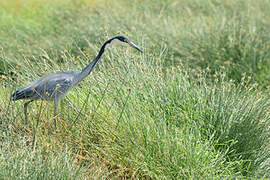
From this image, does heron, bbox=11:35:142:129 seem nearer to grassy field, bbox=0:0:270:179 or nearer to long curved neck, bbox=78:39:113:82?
long curved neck, bbox=78:39:113:82

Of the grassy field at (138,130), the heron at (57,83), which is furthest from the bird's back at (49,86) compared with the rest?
the grassy field at (138,130)

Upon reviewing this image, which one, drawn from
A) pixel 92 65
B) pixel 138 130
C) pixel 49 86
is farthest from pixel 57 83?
pixel 138 130

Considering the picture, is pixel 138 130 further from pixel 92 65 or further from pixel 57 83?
pixel 57 83

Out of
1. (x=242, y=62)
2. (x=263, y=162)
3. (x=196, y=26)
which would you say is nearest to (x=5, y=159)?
(x=263, y=162)

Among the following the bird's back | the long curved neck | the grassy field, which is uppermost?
the long curved neck

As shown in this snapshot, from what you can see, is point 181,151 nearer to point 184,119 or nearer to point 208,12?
point 184,119

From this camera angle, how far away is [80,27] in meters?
7.75

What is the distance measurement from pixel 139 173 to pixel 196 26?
4.22m

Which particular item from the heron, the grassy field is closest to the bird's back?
the heron

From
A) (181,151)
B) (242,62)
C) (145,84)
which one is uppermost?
(145,84)

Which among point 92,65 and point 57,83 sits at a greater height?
point 92,65

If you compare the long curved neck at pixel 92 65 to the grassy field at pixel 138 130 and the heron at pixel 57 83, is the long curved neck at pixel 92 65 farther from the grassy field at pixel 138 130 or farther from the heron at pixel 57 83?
the grassy field at pixel 138 130

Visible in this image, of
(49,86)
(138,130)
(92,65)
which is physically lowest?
(138,130)

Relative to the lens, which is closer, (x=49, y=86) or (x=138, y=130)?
(x=138, y=130)
